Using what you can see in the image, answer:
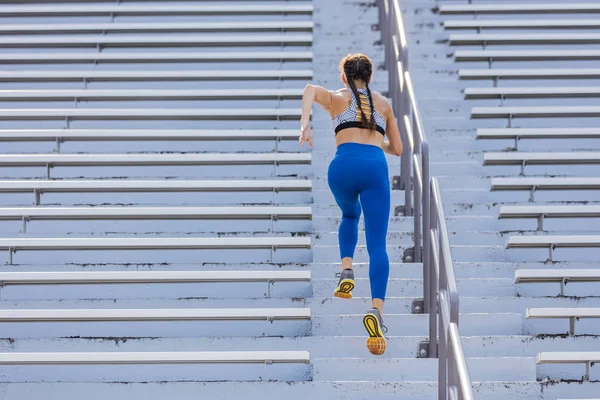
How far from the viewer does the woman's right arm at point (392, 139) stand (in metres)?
5.37

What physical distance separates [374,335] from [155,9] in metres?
4.51

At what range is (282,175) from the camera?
679 cm

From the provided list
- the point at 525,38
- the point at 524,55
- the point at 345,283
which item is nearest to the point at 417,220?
the point at 345,283

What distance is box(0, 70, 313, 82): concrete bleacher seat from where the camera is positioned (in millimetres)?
7727

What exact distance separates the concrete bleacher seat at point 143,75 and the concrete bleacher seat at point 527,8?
4.90 feet

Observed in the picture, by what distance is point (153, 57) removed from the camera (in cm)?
800

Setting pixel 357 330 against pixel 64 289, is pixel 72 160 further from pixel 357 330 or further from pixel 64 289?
pixel 357 330

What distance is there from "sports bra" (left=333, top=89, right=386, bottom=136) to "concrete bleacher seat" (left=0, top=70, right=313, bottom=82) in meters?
2.46

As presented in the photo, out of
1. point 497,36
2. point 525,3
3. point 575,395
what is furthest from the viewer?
point 525,3

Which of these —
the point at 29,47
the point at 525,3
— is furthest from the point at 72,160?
the point at 525,3

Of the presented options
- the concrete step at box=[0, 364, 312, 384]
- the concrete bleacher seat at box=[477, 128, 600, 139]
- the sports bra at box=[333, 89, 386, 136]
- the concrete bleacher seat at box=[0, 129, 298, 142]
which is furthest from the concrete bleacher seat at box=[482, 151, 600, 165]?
the concrete step at box=[0, 364, 312, 384]

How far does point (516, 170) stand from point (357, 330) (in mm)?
1955

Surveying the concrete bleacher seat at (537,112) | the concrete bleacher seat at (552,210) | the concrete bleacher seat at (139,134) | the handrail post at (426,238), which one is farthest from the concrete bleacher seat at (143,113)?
the handrail post at (426,238)

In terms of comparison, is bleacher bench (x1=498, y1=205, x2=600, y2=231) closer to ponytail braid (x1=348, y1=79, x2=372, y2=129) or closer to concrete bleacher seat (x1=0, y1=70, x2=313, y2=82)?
ponytail braid (x1=348, y1=79, x2=372, y2=129)
